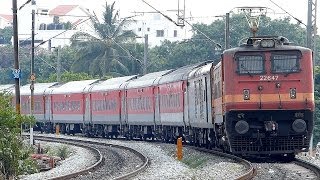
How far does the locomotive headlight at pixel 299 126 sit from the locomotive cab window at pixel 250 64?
149cm

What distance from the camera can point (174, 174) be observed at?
22062 mm

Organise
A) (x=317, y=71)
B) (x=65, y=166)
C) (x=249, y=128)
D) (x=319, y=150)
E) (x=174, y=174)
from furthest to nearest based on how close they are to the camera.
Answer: (x=317, y=71) → (x=319, y=150) → (x=65, y=166) → (x=249, y=128) → (x=174, y=174)

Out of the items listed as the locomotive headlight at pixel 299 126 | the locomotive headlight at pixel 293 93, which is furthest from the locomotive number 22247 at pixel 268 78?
the locomotive headlight at pixel 299 126

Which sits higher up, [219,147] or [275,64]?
[275,64]

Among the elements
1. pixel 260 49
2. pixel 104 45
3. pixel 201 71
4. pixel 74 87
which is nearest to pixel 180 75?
pixel 201 71

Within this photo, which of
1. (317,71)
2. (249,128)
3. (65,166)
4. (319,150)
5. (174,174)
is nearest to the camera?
(174,174)

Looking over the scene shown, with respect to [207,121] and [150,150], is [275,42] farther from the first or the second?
[150,150]

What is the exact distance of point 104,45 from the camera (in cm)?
8544

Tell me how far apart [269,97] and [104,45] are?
61432mm

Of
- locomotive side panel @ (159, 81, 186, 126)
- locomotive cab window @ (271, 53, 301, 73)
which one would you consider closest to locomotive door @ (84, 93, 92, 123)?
locomotive side panel @ (159, 81, 186, 126)

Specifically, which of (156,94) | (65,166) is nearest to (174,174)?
(65,166)

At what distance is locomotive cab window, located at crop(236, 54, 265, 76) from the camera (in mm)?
24688

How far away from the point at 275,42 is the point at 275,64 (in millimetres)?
570

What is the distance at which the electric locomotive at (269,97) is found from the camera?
24.5m
